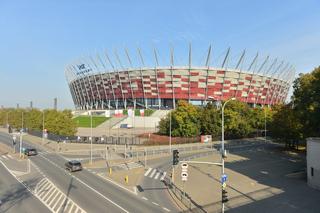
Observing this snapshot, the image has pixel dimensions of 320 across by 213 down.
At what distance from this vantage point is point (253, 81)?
144875 mm

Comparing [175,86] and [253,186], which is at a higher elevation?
[175,86]

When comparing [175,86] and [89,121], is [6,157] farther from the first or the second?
[175,86]

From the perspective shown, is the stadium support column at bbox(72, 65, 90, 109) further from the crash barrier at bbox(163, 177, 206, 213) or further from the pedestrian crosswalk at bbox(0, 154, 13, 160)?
the crash barrier at bbox(163, 177, 206, 213)

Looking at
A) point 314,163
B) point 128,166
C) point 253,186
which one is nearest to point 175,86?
point 128,166

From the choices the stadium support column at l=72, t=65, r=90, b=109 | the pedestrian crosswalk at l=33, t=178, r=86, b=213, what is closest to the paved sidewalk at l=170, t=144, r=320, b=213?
the pedestrian crosswalk at l=33, t=178, r=86, b=213

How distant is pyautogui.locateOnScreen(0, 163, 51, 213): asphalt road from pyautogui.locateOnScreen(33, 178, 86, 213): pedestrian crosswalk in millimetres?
672

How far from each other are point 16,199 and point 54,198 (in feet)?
11.6

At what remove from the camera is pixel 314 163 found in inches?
1619

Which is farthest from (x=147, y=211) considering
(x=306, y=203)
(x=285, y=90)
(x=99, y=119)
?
(x=285, y=90)

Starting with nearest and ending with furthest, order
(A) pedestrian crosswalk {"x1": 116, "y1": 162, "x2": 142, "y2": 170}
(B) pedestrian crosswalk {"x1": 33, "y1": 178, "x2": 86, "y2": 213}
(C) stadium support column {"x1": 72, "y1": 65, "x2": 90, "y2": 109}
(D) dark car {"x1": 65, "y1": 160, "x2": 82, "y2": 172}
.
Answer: (B) pedestrian crosswalk {"x1": 33, "y1": 178, "x2": 86, "y2": 213} < (D) dark car {"x1": 65, "y1": 160, "x2": 82, "y2": 172} < (A) pedestrian crosswalk {"x1": 116, "y1": 162, "x2": 142, "y2": 170} < (C) stadium support column {"x1": 72, "y1": 65, "x2": 90, "y2": 109}

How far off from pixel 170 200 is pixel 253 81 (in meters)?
120

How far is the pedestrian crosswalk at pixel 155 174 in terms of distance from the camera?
44.8 m

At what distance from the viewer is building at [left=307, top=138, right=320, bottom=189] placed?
4000cm

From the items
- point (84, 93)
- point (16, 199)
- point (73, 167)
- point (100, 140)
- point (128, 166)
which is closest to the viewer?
point (16, 199)
